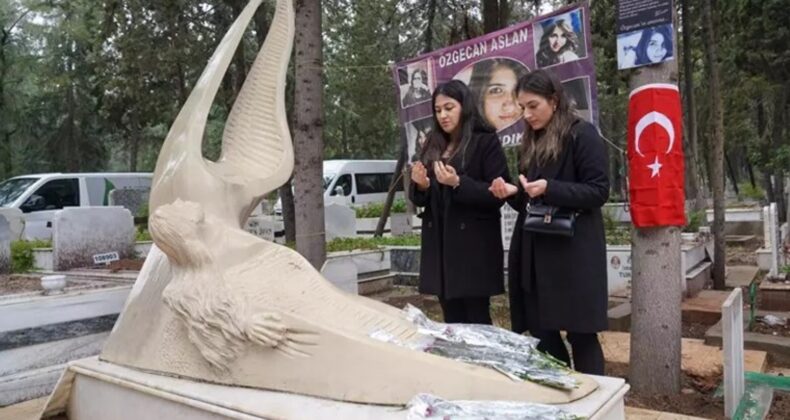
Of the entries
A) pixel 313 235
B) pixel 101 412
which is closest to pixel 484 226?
pixel 101 412

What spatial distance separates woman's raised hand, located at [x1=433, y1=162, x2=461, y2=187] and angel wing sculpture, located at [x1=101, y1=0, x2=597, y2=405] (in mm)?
572

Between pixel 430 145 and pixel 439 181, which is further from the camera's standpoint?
pixel 430 145

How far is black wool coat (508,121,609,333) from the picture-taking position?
2.57 meters

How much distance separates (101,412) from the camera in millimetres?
2686

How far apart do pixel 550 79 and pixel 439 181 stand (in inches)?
24.0

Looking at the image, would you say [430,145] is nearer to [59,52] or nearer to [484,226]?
[484,226]

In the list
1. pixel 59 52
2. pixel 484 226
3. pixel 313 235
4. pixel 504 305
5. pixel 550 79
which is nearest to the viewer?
pixel 550 79

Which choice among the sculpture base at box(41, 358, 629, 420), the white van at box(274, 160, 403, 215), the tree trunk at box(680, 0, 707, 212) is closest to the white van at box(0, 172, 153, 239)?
the white van at box(274, 160, 403, 215)

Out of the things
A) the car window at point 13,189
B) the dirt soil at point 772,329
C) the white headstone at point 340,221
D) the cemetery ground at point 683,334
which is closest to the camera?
the cemetery ground at point 683,334

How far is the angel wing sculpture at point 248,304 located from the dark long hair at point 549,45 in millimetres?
2705

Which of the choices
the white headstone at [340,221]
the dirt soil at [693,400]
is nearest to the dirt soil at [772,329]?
the dirt soil at [693,400]

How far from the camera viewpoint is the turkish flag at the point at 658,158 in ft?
11.0

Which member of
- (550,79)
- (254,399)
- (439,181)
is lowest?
(254,399)

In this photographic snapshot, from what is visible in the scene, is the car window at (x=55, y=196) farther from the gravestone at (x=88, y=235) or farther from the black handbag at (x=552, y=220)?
the black handbag at (x=552, y=220)
